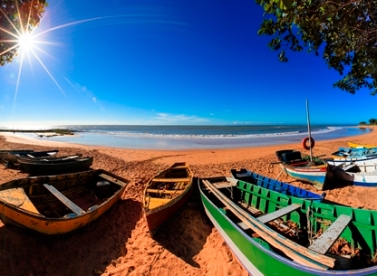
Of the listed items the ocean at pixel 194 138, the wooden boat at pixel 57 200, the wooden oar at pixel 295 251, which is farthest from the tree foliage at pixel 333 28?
the ocean at pixel 194 138

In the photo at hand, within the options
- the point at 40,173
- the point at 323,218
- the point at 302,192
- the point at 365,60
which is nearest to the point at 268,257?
the point at 323,218

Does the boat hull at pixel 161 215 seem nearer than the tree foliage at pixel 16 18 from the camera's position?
Yes

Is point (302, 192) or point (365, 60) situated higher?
point (365, 60)

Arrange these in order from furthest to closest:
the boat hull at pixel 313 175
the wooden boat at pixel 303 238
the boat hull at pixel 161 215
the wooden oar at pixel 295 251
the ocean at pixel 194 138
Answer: the ocean at pixel 194 138, the boat hull at pixel 313 175, the boat hull at pixel 161 215, the wooden boat at pixel 303 238, the wooden oar at pixel 295 251

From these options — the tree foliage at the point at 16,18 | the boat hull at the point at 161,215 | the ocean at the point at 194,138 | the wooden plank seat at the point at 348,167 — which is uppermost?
the tree foliage at the point at 16,18

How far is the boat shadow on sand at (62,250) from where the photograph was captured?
3.96m

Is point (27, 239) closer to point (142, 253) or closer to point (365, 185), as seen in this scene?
point (142, 253)

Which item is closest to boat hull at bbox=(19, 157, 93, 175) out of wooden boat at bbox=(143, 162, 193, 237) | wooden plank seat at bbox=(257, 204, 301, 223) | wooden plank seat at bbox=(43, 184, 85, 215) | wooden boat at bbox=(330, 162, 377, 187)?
wooden plank seat at bbox=(43, 184, 85, 215)

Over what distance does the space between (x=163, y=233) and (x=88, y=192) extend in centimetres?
397

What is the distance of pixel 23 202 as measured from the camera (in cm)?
481

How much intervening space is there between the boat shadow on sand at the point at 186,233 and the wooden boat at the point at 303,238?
0.59 m

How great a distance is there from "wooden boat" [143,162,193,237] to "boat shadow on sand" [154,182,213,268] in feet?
0.96

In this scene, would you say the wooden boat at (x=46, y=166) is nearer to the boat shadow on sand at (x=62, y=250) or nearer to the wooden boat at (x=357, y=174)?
the boat shadow on sand at (x=62, y=250)

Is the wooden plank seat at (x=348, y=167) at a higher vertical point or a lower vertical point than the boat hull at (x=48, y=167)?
lower
